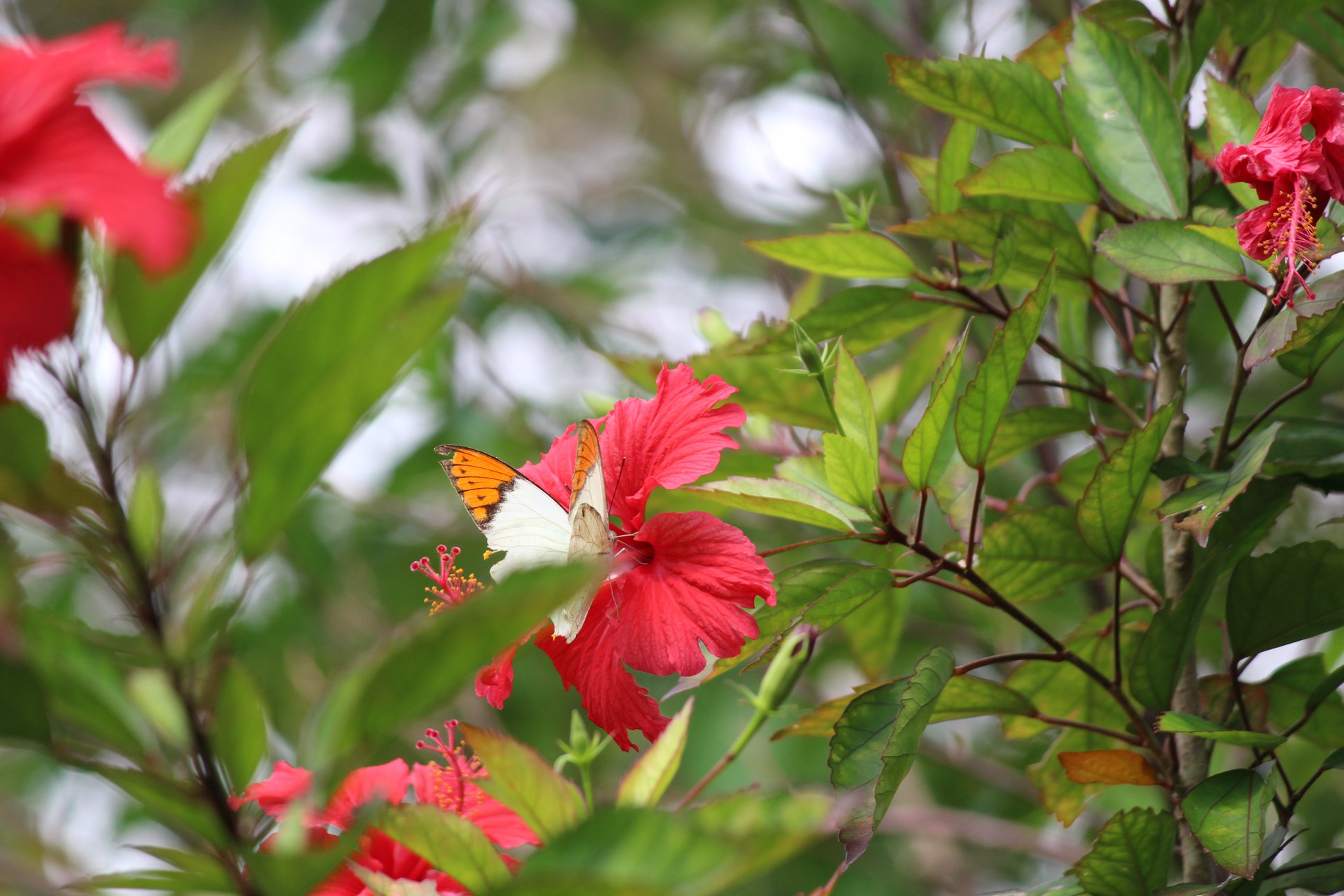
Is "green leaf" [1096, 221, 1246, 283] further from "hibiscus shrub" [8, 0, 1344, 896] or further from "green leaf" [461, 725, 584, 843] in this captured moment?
"green leaf" [461, 725, 584, 843]

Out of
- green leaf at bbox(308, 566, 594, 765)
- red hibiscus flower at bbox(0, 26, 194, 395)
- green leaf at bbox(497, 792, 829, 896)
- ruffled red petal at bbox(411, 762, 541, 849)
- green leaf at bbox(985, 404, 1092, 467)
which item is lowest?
ruffled red petal at bbox(411, 762, 541, 849)

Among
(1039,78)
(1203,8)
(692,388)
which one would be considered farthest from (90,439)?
(1203,8)

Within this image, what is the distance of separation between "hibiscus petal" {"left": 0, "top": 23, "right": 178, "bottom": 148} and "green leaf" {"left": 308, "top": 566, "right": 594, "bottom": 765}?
23cm

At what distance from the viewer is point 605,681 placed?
2.23 ft

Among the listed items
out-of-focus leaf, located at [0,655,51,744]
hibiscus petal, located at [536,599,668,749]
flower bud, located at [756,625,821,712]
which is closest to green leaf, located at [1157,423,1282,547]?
flower bud, located at [756,625,821,712]

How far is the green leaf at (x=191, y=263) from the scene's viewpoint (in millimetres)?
413

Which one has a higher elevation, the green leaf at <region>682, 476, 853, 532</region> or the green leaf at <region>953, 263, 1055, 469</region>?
the green leaf at <region>953, 263, 1055, 469</region>

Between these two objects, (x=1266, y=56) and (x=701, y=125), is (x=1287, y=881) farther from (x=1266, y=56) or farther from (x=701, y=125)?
(x=701, y=125)

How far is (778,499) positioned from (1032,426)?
28cm

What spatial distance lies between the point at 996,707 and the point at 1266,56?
0.63 meters

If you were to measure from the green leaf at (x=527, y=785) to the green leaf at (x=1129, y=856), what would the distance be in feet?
1.00

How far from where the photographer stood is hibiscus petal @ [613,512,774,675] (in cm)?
65

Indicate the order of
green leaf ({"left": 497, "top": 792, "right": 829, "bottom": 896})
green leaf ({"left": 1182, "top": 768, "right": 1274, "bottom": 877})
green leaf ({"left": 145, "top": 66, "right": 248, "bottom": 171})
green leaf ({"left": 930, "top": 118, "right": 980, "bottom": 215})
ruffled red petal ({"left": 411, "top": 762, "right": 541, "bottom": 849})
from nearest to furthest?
green leaf ({"left": 497, "top": 792, "right": 829, "bottom": 896}) < green leaf ({"left": 145, "top": 66, "right": 248, "bottom": 171}) < green leaf ({"left": 1182, "top": 768, "right": 1274, "bottom": 877}) < ruffled red petal ({"left": 411, "top": 762, "right": 541, "bottom": 849}) < green leaf ({"left": 930, "top": 118, "right": 980, "bottom": 215})

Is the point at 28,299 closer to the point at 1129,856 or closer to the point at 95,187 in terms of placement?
the point at 95,187
